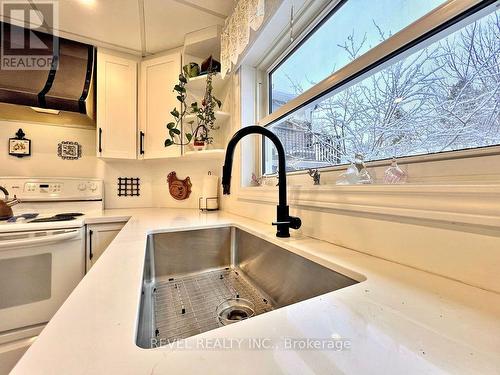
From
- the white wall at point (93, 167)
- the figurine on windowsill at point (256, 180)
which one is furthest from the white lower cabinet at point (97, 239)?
the figurine on windowsill at point (256, 180)

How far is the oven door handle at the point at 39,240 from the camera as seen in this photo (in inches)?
41.2

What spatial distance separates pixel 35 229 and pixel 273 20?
1.66 metres

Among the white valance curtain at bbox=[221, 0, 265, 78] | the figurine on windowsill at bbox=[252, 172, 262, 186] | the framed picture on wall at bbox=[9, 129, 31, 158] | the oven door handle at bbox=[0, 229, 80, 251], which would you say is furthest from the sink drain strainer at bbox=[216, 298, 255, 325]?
the framed picture on wall at bbox=[9, 129, 31, 158]

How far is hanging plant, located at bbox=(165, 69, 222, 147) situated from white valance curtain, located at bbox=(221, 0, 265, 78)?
0.27 metres

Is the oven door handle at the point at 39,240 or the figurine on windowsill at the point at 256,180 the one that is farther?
the figurine on windowsill at the point at 256,180

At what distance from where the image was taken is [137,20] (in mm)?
1457

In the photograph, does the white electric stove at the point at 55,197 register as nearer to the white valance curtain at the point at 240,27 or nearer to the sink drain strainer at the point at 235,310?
the sink drain strainer at the point at 235,310

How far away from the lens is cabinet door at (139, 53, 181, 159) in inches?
68.1

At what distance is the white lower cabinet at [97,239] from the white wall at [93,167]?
60cm

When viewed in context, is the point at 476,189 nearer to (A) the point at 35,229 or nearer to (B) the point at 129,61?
(A) the point at 35,229

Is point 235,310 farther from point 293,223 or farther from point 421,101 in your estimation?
point 421,101

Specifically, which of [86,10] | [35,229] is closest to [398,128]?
[35,229]

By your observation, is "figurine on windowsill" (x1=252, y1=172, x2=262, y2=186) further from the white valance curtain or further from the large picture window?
the white valance curtain

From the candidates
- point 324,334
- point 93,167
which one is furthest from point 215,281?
point 93,167
